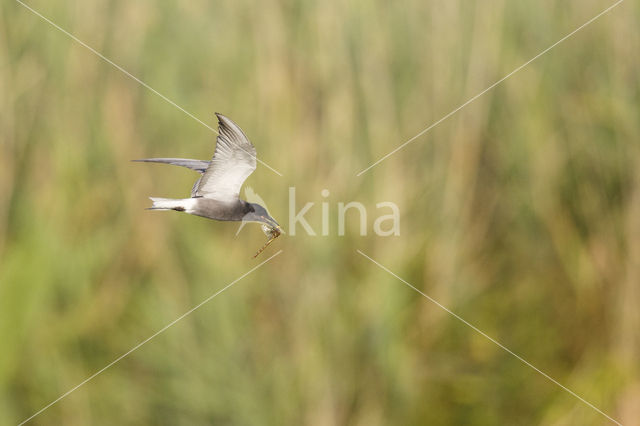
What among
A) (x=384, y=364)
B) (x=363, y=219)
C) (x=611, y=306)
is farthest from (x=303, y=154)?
(x=611, y=306)

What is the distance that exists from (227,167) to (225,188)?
1 centimetres

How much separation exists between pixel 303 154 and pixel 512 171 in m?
0.19

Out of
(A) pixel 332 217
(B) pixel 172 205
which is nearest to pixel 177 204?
(B) pixel 172 205

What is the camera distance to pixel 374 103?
0.64 metres

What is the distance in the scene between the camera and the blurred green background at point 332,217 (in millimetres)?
584

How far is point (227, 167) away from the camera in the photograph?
42 centimetres

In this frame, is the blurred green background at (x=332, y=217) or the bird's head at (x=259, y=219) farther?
the blurred green background at (x=332, y=217)

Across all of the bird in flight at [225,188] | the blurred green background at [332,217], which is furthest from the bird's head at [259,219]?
the blurred green background at [332,217]

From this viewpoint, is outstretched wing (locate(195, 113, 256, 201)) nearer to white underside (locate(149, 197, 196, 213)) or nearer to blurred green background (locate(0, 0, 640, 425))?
white underside (locate(149, 197, 196, 213))

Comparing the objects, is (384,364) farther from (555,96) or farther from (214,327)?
(555,96)

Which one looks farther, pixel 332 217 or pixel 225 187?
pixel 332 217

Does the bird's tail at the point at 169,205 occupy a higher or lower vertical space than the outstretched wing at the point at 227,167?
lower

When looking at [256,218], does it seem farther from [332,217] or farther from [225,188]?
[332,217]

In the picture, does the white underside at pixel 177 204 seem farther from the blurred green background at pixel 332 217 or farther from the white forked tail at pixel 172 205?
the blurred green background at pixel 332 217
